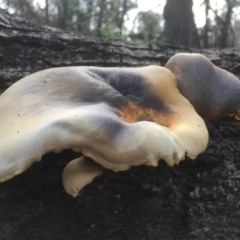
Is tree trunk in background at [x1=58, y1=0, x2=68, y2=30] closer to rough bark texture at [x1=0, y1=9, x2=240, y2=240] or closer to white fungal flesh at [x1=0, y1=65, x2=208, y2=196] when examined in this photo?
rough bark texture at [x1=0, y1=9, x2=240, y2=240]

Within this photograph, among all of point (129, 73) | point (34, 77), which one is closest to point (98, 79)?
point (129, 73)

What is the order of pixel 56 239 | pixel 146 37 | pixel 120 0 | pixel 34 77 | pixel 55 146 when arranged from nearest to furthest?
1. pixel 55 146
2. pixel 34 77
3. pixel 56 239
4. pixel 146 37
5. pixel 120 0

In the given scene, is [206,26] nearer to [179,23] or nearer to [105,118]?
[179,23]

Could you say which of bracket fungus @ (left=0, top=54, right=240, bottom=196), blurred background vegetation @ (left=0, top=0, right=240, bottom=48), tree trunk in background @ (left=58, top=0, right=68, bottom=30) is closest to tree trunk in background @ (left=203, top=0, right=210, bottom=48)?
blurred background vegetation @ (left=0, top=0, right=240, bottom=48)

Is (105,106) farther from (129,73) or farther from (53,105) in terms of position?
(129,73)

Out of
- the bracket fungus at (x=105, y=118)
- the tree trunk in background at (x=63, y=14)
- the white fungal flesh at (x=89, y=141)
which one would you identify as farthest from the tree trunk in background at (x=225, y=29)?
the white fungal flesh at (x=89, y=141)

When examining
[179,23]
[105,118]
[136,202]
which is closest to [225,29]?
[179,23]

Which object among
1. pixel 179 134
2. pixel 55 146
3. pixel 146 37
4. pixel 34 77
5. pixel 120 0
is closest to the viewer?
pixel 55 146
